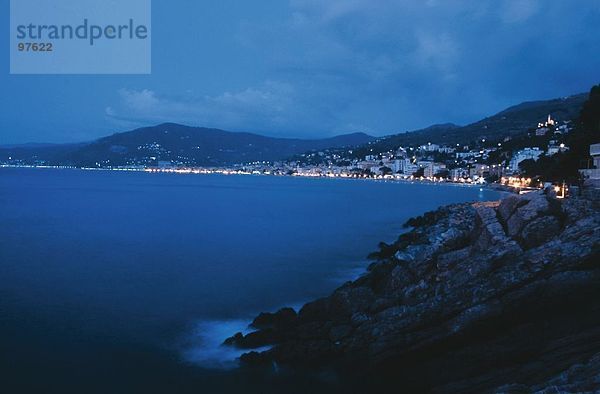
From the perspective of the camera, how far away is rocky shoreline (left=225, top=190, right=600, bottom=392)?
7.32 metres

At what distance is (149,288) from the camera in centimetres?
1691

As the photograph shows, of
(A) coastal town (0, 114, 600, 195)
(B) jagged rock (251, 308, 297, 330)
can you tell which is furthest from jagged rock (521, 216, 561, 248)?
(A) coastal town (0, 114, 600, 195)

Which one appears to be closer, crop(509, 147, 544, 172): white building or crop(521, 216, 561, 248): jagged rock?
crop(521, 216, 561, 248): jagged rock

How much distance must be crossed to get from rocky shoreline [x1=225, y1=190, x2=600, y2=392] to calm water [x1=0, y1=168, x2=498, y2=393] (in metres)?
1.59

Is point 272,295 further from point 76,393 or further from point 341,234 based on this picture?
point 341,234

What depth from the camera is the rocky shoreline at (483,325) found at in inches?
288

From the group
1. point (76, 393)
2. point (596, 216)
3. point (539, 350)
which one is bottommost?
point (76, 393)

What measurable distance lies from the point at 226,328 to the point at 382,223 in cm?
2576

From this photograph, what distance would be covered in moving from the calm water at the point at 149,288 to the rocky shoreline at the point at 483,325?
1.59 meters

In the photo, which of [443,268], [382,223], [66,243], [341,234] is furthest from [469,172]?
[443,268]

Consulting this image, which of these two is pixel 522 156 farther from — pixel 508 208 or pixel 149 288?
pixel 149 288

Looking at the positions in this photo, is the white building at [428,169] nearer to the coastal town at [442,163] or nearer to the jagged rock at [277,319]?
the coastal town at [442,163]

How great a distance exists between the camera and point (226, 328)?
12922 millimetres

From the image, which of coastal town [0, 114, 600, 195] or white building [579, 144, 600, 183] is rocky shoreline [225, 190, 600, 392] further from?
coastal town [0, 114, 600, 195]
